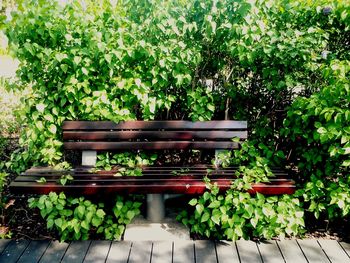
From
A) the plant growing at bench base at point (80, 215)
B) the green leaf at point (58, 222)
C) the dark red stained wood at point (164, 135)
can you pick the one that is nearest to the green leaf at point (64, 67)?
the dark red stained wood at point (164, 135)

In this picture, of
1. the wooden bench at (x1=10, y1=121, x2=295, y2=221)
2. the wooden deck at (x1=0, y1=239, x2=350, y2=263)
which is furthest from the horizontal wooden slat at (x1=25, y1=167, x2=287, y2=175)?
the wooden deck at (x1=0, y1=239, x2=350, y2=263)

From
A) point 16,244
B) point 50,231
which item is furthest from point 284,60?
point 16,244

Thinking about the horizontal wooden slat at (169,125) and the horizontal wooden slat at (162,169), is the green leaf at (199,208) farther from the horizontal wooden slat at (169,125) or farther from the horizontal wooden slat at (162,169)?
the horizontal wooden slat at (169,125)

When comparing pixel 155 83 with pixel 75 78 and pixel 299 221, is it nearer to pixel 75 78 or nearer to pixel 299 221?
pixel 75 78

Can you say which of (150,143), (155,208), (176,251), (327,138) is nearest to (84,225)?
(155,208)

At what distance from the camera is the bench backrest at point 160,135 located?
3.31 meters

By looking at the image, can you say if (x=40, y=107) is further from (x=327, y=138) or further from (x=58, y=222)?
(x=327, y=138)

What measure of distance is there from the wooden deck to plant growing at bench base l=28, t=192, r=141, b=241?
0.34ft

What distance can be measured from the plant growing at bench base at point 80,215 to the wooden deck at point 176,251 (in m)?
0.10

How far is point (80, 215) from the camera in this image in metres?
2.91

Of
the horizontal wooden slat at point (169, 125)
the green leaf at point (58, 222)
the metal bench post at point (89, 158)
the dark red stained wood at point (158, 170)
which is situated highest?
the horizontal wooden slat at point (169, 125)

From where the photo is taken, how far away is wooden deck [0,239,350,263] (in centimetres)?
276

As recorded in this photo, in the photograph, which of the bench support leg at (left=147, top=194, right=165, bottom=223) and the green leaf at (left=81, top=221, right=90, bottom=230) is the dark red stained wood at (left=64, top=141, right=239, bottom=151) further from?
the green leaf at (left=81, top=221, right=90, bottom=230)

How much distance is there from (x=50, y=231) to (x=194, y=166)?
4.84 ft
